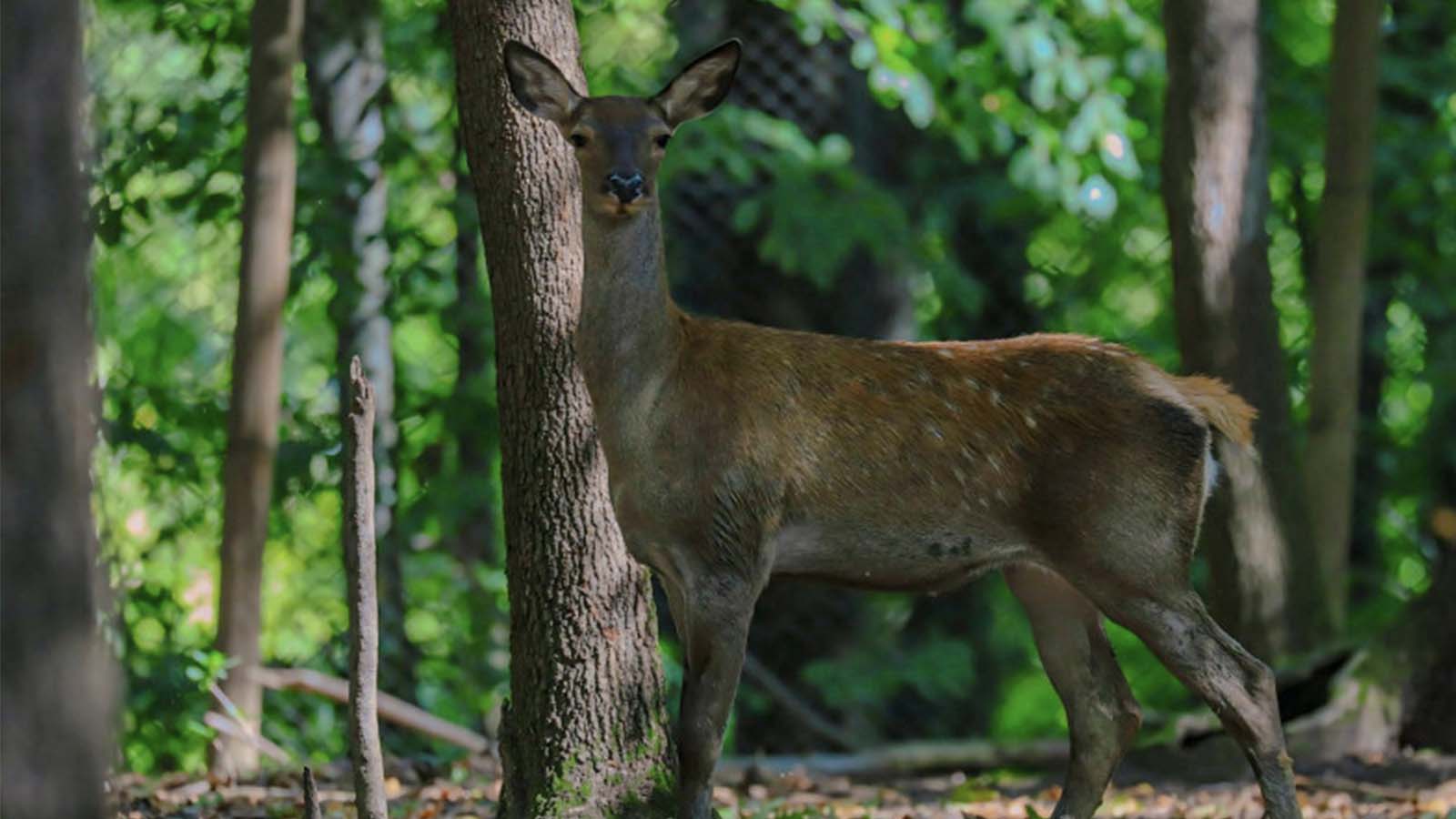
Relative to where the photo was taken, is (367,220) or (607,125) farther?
(367,220)

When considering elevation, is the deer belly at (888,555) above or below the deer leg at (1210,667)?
above

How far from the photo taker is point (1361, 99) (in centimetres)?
982

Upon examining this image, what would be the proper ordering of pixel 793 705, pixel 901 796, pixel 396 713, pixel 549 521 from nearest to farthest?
pixel 549 521 → pixel 901 796 → pixel 396 713 → pixel 793 705

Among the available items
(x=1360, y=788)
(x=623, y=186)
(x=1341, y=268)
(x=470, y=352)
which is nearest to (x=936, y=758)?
(x=1360, y=788)

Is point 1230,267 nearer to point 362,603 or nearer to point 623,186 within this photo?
point 623,186

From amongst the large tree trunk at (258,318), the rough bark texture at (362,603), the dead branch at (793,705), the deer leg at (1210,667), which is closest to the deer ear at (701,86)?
the rough bark texture at (362,603)

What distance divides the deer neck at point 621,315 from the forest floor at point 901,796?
153 cm

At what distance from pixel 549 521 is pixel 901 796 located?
2836 mm

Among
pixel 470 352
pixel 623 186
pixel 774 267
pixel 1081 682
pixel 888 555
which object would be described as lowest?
pixel 1081 682

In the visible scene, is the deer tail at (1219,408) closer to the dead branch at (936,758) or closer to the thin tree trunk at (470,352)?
the dead branch at (936,758)

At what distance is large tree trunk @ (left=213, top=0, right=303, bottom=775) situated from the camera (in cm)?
873

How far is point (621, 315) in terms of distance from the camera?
678cm

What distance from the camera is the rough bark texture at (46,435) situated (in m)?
3.32

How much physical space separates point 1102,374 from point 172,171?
15.3 ft
